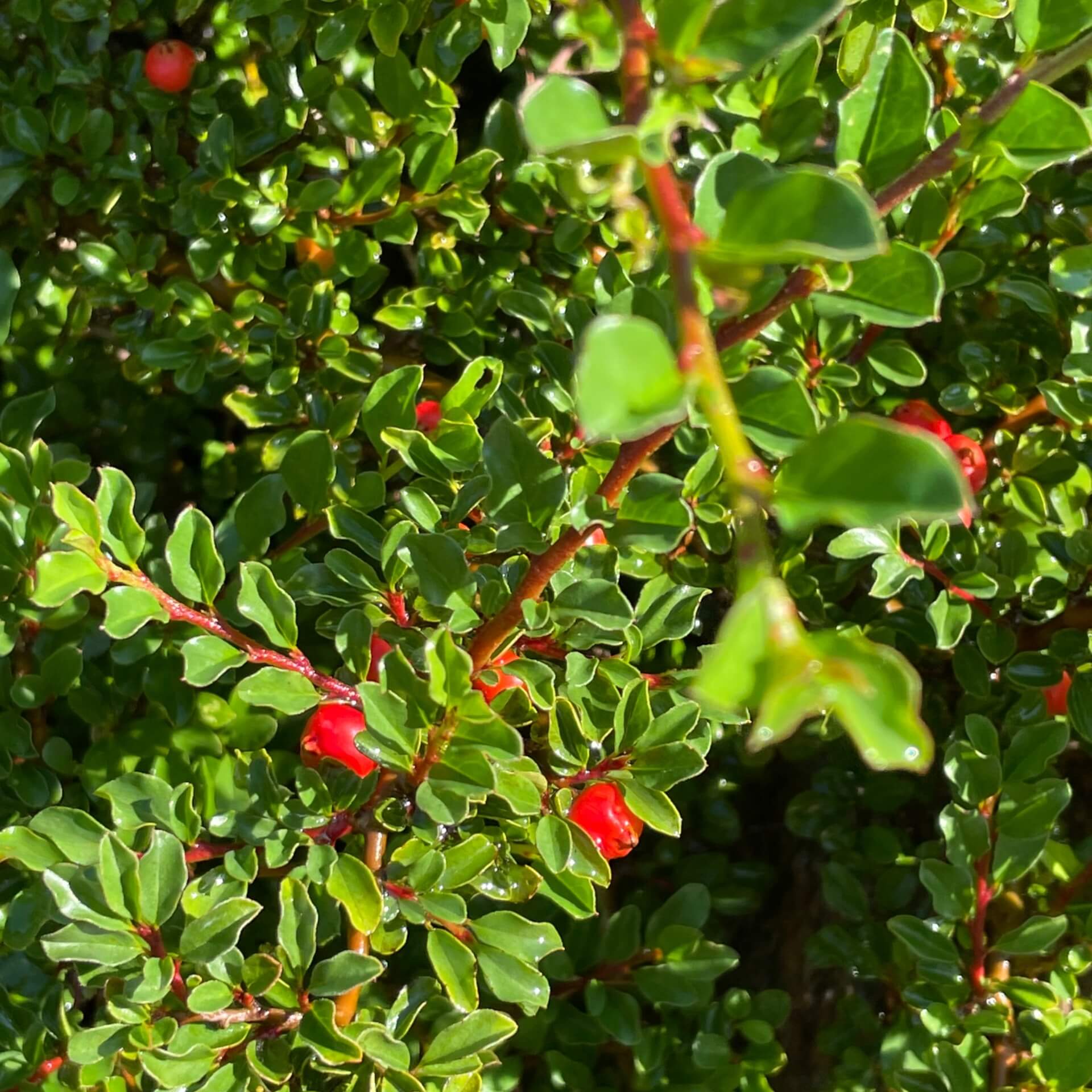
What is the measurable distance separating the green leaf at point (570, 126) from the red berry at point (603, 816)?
66 cm

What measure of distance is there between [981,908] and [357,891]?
60 centimetres

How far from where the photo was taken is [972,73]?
1.16m

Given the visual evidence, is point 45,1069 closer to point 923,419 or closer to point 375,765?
point 375,765

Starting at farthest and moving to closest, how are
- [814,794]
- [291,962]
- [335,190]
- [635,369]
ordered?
1. [814,794]
2. [335,190]
3. [291,962]
4. [635,369]

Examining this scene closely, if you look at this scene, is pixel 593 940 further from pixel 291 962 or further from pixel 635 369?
pixel 635 369

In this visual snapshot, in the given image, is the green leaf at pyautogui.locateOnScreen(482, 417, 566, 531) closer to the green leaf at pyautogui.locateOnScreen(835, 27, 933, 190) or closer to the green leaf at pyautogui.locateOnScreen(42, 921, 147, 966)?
the green leaf at pyautogui.locateOnScreen(835, 27, 933, 190)

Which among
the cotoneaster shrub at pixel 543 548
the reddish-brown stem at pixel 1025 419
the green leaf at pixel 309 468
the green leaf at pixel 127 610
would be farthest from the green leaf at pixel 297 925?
the reddish-brown stem at pixel 1025 419

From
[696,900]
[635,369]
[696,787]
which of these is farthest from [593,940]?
[635,369]

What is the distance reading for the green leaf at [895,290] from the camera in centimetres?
58

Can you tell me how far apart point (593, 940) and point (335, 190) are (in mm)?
852

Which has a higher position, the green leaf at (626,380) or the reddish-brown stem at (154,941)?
the green leaf at (626,380)

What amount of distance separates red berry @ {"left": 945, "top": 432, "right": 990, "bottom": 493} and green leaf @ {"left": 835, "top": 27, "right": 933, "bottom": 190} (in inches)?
24.0

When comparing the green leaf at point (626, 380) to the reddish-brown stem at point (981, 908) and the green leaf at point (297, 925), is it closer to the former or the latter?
the green leaf at point (297, 925)

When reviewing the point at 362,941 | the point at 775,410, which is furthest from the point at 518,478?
the point at 362,941
